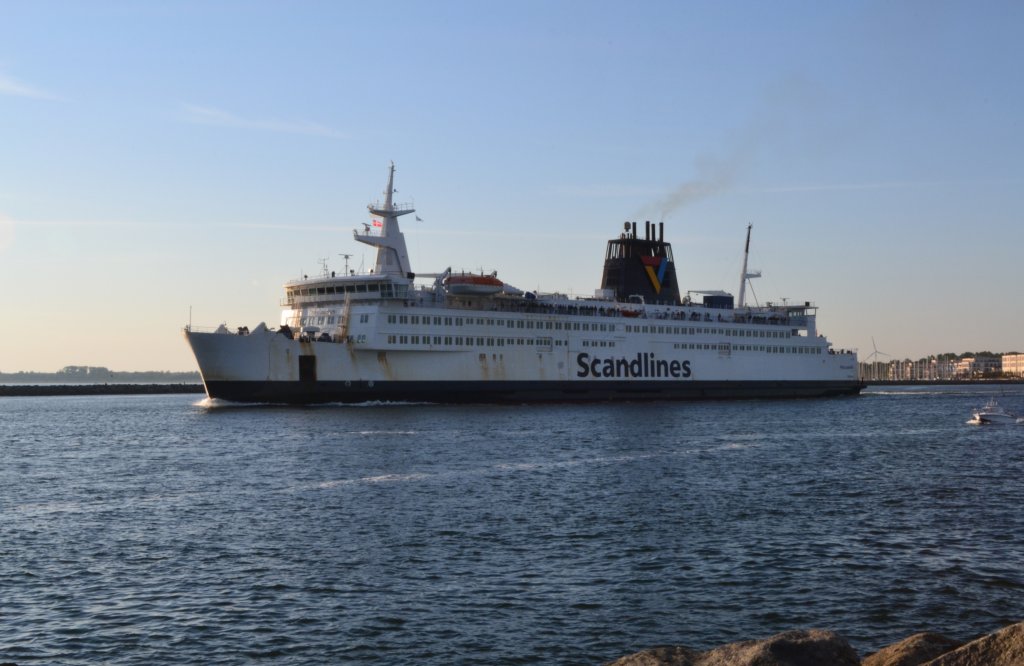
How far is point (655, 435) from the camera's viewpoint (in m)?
50.3

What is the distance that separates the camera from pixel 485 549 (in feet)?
67.1

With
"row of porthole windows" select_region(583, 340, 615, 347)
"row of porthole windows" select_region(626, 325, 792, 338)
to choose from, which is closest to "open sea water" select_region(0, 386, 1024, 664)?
"row of porthole windows" select_region(583, 340, 615, 347)

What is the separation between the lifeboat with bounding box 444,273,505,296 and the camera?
7612cm

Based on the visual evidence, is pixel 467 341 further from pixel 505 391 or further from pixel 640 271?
pixel 640 271

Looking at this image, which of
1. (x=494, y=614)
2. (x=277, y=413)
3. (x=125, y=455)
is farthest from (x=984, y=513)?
(x=277, y=413)

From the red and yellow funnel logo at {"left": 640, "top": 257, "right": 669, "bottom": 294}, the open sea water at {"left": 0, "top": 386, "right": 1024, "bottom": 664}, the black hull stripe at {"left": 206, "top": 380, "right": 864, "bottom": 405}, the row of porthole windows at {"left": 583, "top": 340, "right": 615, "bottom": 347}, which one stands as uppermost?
the red and yellow funnel logo at {"left": 640, "top": 257, "right": 669, "bottom": 294}

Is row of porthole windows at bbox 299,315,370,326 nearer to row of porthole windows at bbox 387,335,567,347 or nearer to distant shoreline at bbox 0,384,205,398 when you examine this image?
row of porthole windows at bbox 387,335,567,347

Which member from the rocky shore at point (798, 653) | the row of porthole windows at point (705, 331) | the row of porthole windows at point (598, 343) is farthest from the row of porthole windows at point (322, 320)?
the rocky shore at point (798, 653)

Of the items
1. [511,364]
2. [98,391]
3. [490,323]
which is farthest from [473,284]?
[98,391]

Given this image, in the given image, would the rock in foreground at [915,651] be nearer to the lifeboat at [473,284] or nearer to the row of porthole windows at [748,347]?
the lifeboat at [473,284]

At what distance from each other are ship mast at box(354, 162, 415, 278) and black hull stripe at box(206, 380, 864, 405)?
9806 millimetres

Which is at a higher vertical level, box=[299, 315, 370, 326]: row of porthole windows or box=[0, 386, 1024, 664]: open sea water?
box=[299, 315, 370, 326]: row of porthole windows

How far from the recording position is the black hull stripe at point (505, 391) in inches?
2611

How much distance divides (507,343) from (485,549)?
56.4m
